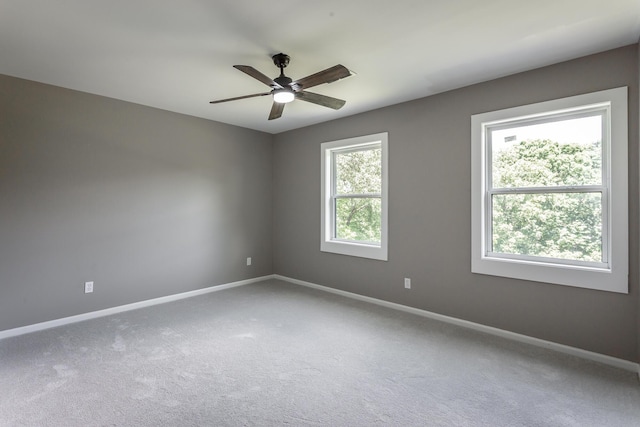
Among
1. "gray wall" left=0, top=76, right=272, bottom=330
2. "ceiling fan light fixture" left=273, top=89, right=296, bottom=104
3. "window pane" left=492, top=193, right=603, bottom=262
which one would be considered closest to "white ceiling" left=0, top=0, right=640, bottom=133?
"ceiling fan light fixture" left=273, top=89, right=296, bottom=104

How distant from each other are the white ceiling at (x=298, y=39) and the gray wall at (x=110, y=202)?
1.58ft

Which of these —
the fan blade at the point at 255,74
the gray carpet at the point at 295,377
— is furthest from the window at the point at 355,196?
the fan blade at the point at 255,74

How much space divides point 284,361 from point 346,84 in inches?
104

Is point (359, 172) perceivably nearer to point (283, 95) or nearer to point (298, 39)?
point (283, 95)

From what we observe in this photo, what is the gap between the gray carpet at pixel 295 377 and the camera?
190cm

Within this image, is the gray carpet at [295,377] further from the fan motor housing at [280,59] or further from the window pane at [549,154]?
the fan motor housing at [280,59]

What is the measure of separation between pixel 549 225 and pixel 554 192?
11.9 inches

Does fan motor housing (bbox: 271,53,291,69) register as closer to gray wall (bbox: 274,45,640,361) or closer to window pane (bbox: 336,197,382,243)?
gray wall (bbox: 274,45,640,361)

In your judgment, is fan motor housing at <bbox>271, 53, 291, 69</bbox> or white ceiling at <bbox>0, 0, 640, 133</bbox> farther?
fan motor housing at <bbox>271, 53, 291, 69</bbox>

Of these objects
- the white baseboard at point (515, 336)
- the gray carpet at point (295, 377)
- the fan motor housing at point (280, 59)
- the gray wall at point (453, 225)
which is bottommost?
the gray carpet at point (295, 377)

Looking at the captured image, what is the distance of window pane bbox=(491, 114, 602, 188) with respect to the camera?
8.82 feet

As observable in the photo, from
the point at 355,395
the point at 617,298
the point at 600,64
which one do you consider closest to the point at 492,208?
the point at 617,298

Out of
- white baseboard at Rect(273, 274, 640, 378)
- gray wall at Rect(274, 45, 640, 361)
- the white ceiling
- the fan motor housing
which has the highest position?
the white ceiling

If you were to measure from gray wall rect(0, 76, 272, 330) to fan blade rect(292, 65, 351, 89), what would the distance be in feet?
8.14
